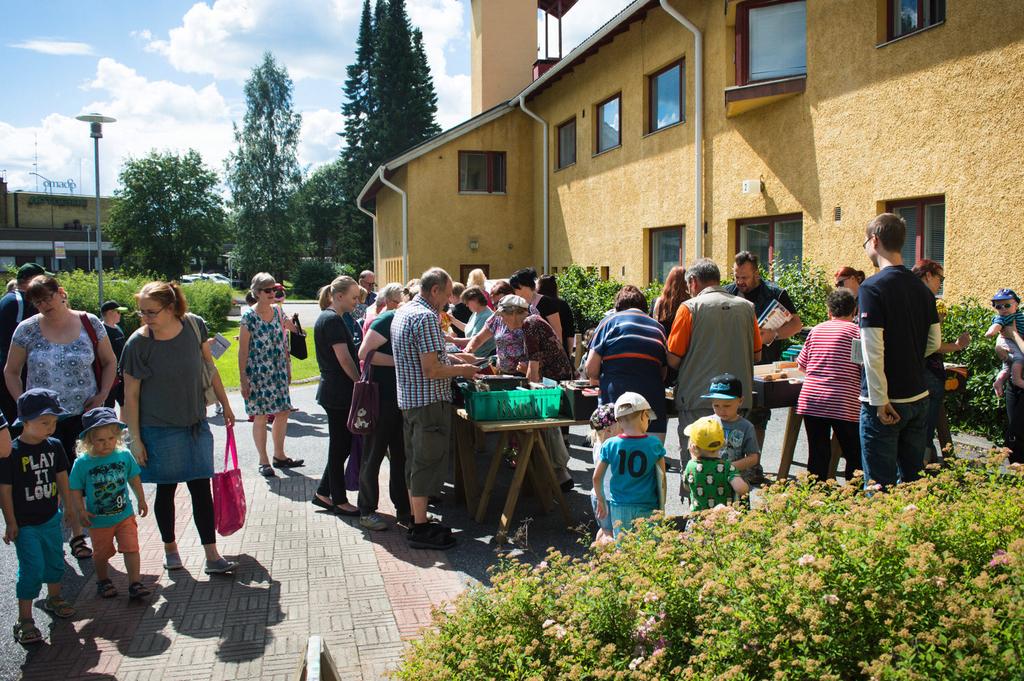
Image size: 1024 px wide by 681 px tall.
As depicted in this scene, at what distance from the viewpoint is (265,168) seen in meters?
59.9

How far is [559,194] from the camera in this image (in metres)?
21.6

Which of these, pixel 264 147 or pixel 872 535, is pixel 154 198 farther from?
pixel 872 535

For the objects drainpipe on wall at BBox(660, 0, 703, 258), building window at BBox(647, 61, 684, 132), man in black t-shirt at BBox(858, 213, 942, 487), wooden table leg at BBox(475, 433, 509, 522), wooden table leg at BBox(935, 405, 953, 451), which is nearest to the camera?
man in black t-shirt at BBox(858, 213, 942, 487)

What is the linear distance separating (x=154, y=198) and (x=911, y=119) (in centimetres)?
4258

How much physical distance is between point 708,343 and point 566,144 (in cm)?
1654

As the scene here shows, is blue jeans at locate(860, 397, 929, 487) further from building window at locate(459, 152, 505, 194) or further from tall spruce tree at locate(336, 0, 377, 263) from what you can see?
tall spruce tree at locate(336, 0, 377, 263)

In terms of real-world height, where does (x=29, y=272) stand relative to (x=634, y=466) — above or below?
above

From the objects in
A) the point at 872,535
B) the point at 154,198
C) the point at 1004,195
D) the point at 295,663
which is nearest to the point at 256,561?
the point at 295,663

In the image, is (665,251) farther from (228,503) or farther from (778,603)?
(778,603)

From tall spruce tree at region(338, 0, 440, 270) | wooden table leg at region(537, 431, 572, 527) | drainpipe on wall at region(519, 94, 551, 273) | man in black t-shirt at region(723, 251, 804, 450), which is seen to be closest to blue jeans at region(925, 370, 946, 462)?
man in black t-shirt at region(723, 251, 804, 450)

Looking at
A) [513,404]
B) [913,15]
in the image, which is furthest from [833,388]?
[913,15]

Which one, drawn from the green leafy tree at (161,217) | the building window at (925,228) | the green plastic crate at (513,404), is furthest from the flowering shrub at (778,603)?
the green leafy tree at (161,217)

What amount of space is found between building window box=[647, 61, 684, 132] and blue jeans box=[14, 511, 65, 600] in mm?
12889

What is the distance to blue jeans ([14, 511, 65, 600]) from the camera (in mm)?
4578
